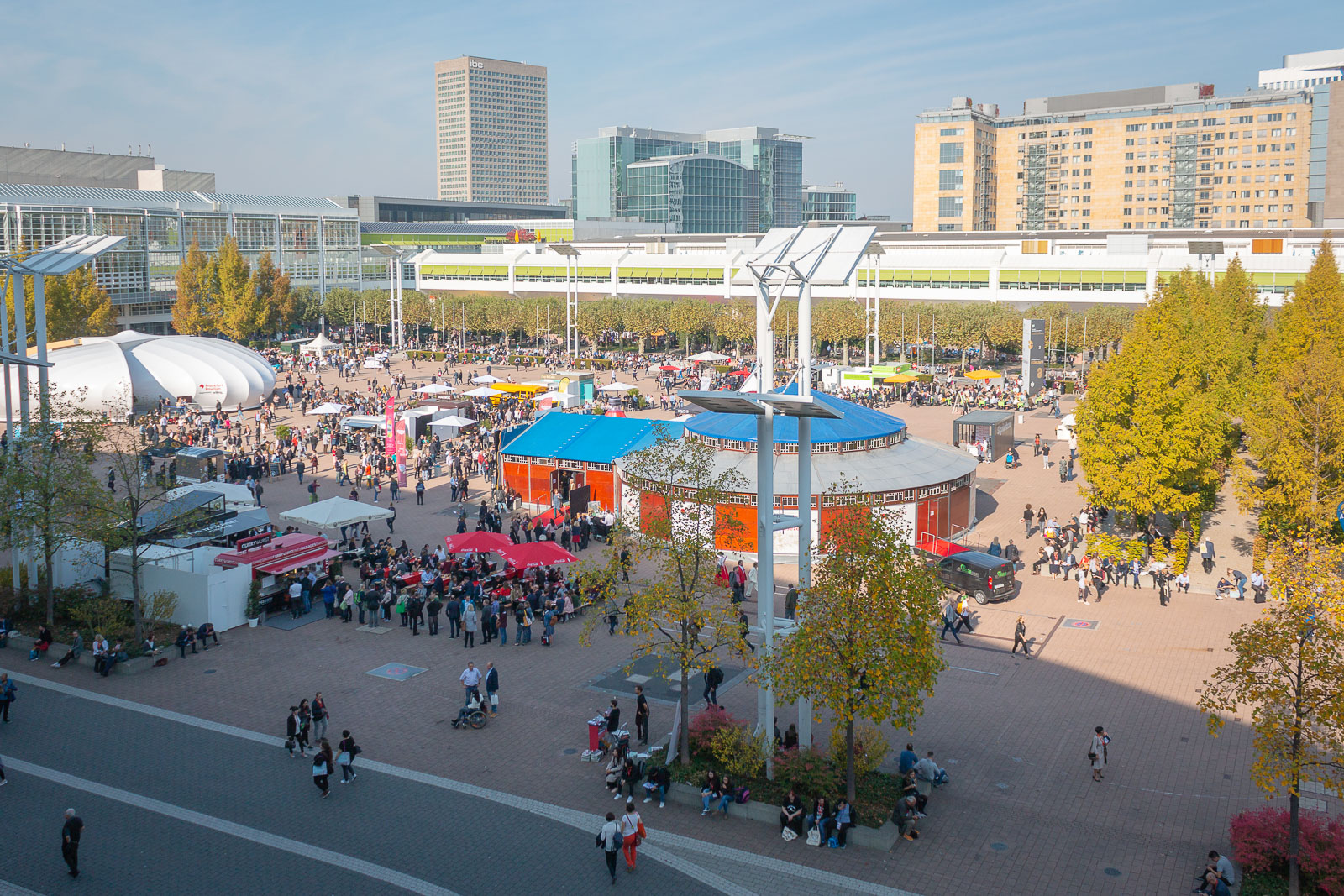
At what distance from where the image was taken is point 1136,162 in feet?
414

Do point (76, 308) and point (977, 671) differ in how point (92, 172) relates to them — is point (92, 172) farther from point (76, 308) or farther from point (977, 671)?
point (977, 671)

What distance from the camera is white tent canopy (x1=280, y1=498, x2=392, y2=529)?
1170 inches

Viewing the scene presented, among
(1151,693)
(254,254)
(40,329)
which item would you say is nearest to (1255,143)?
(254,254)

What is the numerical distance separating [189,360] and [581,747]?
46.5 m

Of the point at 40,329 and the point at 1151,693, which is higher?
the point at 40,329

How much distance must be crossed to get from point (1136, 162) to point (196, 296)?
104m

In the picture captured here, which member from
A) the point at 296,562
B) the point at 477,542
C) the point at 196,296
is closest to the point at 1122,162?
the point at 196,296

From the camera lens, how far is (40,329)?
87.1ft

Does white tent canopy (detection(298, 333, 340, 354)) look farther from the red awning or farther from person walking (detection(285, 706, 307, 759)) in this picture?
person walking (detection(285, 706, 307, 759))

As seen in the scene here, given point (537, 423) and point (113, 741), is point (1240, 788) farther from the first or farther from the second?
point (537, 423)

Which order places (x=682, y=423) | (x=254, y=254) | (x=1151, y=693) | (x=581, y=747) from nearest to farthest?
(x=581, y=747)
(x=1151, y=693)
(x=682, y=423)
(x=254, y=254)

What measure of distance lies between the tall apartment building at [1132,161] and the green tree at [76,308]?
97.3 meters

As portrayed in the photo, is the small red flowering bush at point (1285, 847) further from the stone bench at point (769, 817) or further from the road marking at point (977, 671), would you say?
the road marking at point (977, 671)

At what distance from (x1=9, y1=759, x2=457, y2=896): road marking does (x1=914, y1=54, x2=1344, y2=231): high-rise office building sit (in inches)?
4612
